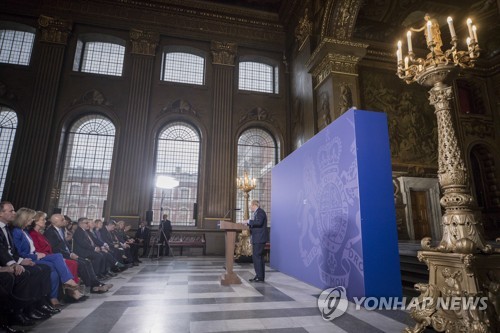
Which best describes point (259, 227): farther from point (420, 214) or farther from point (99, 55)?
point (99, 55)

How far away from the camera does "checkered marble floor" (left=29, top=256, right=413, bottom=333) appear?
2.93 metres

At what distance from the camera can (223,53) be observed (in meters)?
13.2

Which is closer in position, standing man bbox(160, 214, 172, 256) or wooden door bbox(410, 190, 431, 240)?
standing man bbox(160, 214, 172, 256)

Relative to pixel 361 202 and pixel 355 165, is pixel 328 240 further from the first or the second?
pixel 355 165

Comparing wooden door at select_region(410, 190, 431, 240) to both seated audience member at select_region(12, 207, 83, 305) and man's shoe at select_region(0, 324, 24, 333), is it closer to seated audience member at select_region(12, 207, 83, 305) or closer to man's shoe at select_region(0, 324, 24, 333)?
seated audience member at select_region(12, 207, 83, 305)

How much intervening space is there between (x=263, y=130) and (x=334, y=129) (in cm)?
871

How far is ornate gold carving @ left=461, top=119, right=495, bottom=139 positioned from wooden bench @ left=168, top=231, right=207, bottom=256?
1276cm

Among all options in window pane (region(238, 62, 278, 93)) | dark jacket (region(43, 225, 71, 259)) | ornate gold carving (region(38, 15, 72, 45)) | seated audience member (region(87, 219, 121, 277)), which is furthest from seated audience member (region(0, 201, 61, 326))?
window pane (region(238, 62, 278, 93))

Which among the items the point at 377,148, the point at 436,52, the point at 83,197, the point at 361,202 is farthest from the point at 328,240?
the point at 83,197

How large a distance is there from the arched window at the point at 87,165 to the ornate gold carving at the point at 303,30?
883 cm

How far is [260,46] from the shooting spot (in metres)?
13.7

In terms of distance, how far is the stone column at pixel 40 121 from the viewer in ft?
34.3

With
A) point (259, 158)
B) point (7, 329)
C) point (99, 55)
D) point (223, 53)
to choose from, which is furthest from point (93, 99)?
point (7, 329)

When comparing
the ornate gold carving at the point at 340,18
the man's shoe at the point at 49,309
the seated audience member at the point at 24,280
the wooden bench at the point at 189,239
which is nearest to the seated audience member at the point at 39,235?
the seated audience member at the point at 24,280
